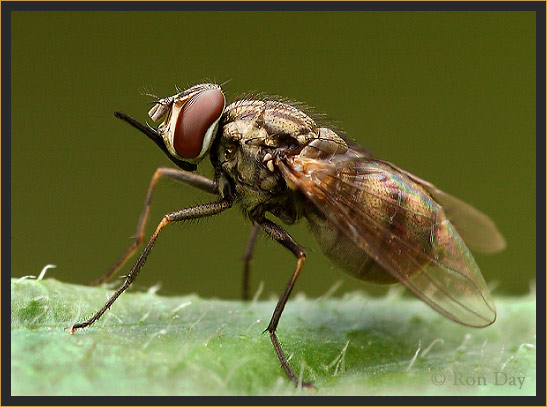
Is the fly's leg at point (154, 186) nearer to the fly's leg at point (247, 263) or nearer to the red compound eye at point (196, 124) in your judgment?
the red compound eye at point (196, 124)

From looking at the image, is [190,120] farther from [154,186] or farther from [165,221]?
[154,186]

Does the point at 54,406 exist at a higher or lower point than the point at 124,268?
higher

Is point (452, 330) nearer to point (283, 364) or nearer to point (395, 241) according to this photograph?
point (395, 241)

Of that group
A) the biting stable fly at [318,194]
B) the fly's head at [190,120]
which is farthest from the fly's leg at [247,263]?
the fly's head at [190,120]

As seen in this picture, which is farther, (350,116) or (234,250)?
(350,116)

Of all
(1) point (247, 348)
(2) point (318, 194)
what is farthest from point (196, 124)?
(1) point (247, 348)

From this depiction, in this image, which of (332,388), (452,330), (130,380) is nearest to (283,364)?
(332,388)

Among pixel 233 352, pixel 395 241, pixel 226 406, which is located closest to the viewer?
pixel 226 406
